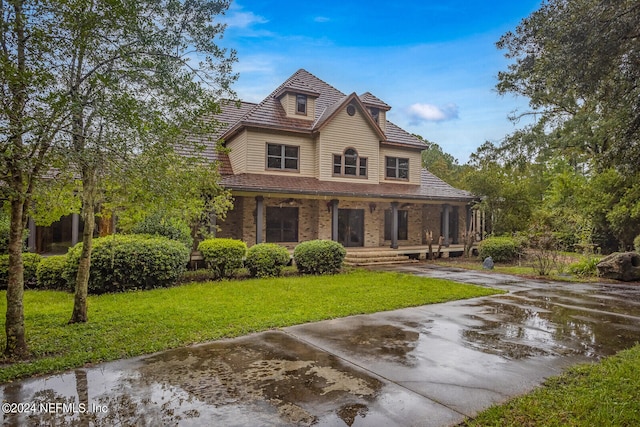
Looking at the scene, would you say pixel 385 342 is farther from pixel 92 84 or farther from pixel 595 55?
pixel 595 55

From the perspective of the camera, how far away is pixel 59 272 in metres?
9.13

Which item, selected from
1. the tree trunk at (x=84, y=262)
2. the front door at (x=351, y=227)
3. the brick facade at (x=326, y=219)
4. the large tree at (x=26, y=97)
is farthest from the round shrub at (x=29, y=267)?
the front door at (x=351, y=227)

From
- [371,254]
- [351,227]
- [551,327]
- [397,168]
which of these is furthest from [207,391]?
[397,168]

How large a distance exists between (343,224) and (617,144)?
11.3m

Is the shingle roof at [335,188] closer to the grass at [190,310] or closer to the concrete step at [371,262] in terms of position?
the concrete step at [371,262]

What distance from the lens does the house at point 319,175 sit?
1527 centimetres

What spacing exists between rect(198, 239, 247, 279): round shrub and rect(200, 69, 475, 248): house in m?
3.03

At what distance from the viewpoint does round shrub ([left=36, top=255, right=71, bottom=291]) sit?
30.0ft

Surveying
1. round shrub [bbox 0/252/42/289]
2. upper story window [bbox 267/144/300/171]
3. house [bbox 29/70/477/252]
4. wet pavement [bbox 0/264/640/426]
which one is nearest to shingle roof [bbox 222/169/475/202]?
house [bbox 29/70/477/252]

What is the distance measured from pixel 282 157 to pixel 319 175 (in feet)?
5.93

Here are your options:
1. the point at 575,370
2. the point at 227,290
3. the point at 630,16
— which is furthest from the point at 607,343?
the point at 227,290

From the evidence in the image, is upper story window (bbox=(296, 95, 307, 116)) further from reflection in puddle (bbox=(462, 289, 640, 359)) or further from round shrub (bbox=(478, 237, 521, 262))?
reflection in puddle (bbox=(462, 289, 640, 359))

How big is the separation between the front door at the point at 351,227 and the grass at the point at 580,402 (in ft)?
45.7

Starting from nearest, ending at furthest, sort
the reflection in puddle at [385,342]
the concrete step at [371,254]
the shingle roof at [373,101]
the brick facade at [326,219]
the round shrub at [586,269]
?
the reflection in puddle at [385,342] < the round shrub at [586,269] < the concrete step at [371,254] < the brick facade at [326,219] < the shingle roof at [373,101]
